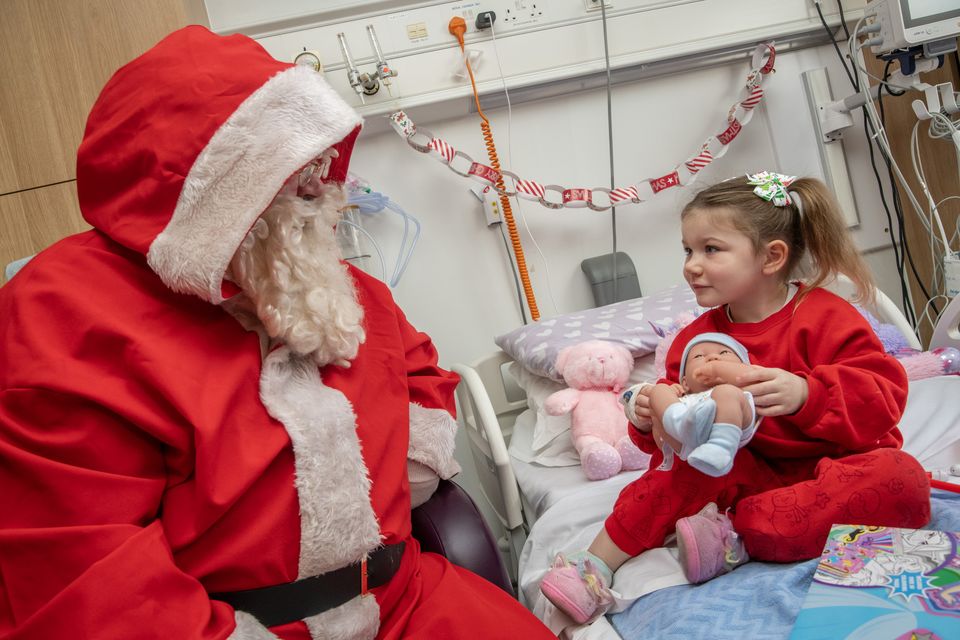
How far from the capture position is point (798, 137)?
8.19 feet

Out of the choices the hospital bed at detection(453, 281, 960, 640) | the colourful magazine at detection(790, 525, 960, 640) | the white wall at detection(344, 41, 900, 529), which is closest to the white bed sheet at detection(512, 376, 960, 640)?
the hospital bed at detection(453, 281, 960, 640)

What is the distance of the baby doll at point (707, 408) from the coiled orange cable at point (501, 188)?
977 millimetres

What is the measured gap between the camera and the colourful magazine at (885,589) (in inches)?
30.1

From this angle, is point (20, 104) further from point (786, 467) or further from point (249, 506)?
point (786, 467)

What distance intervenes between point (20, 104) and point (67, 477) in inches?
49.3

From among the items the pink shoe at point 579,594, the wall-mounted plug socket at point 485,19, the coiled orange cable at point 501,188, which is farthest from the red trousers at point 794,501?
the wall-mounted plug socket at point 485,19

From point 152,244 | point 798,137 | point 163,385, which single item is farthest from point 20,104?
point 798,137

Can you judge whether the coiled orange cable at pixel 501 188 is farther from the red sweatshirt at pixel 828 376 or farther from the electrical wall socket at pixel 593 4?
the red sweatshirt at pixel 828 376

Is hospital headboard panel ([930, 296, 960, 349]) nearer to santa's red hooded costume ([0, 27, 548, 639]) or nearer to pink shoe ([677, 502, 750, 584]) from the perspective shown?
pink shoe ([677, 502, 750, 584])

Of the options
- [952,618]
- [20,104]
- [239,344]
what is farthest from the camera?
[20,104]

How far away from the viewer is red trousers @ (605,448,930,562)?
119cm

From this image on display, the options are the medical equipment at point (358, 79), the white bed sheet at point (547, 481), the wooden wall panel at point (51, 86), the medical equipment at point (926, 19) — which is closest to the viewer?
the white bed sheet at point (547, 481)

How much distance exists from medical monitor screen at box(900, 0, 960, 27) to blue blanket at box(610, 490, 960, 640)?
1392mm

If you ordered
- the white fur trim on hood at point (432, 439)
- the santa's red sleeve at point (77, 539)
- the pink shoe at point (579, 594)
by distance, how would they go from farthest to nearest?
the white fur trim on hood at point (432, 439) → the pink shoe at point (579, 594) → the santa's red sleeve at point (77, 539)
